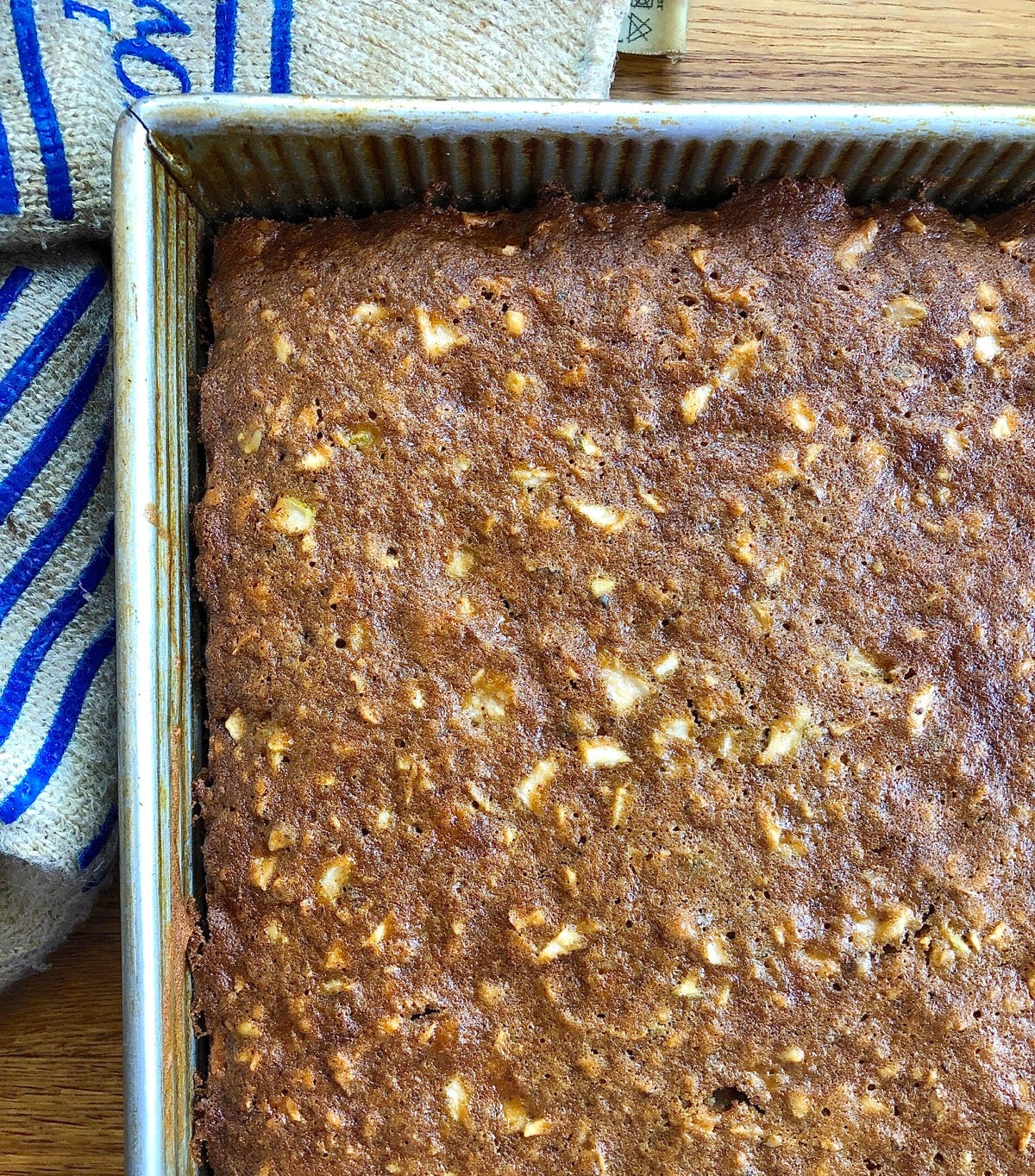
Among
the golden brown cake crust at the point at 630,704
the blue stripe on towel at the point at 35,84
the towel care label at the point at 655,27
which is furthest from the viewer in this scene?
the towel care label at the point at 655,27

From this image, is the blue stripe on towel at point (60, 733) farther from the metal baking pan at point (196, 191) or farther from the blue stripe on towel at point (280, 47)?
the blue stripe on towel at point (280, 47)

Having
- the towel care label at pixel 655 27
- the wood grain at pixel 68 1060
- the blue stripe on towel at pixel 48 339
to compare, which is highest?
the towel care label at pixel 655 27

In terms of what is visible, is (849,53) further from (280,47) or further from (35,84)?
(35,84)

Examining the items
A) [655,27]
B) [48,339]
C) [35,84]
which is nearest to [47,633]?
[48,339]

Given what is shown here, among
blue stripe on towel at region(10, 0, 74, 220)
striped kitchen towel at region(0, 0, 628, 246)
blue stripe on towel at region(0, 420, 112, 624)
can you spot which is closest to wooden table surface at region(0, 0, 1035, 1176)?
striped kitchen towel at region(0, 0, 628, 246)

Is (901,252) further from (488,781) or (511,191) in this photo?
(488,781)

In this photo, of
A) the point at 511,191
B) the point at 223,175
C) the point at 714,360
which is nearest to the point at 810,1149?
the point at 714,360

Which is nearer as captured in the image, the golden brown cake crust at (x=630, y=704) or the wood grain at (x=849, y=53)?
the golden brown cake crust at (x=630, y=704)

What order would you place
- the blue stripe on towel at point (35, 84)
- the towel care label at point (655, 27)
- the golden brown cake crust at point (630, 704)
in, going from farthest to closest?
the towel care label at point (655, 27) → the blue stripe on towel at point (35, 84) → the golden brown cake crust at point (630, 704)

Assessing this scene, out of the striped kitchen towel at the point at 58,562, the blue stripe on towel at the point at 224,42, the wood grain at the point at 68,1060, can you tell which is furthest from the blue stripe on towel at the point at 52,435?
the wood grain at the point at 68,1060
